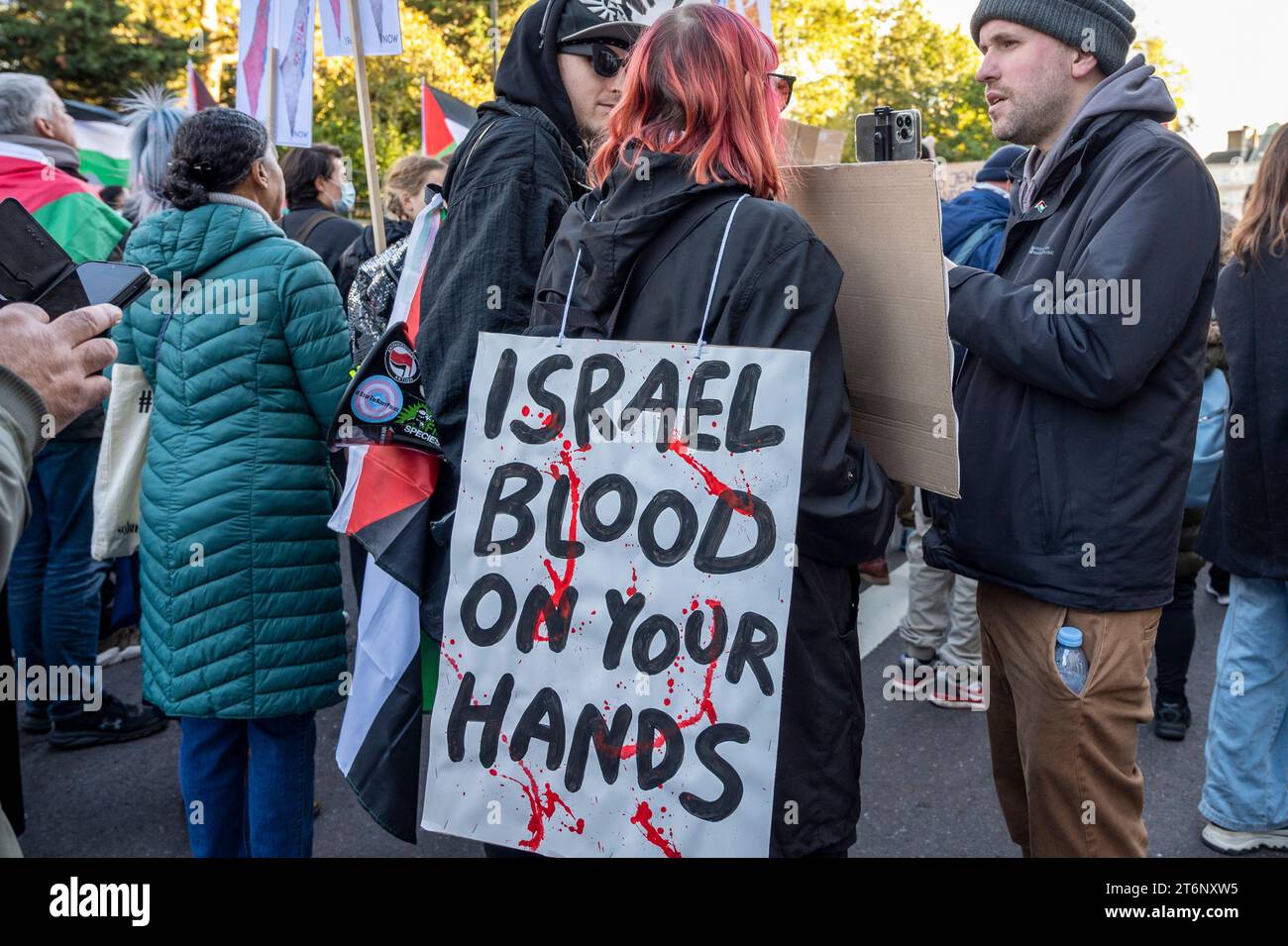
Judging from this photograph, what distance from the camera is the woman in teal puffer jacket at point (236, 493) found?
2.71 m

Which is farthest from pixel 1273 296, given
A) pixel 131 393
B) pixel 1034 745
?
pixel 131 393

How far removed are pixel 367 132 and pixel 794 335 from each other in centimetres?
260

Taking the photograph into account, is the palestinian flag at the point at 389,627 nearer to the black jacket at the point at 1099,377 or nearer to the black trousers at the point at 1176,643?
the black jacket at the point at 1099,377

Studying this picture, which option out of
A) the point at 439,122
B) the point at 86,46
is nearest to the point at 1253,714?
the point at 439,122

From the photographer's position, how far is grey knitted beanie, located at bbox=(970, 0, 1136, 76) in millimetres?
2299

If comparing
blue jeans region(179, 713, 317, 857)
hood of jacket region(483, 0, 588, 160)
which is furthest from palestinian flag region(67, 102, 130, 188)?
hood of jacket region(483, 0, 588, 160)

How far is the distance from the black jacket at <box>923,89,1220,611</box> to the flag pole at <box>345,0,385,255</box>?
89.2 inches

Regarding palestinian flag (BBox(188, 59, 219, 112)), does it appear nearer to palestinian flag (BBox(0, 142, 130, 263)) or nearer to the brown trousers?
palestinian flag (BBox(0, 142, 130, 263))

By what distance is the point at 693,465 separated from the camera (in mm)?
1778

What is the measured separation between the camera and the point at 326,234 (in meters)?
5.26

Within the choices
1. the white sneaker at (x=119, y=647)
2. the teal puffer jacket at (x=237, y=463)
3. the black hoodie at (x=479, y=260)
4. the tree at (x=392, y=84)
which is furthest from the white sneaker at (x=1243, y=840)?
the tree at (x=392, y=84)

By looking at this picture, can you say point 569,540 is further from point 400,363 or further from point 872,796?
point 872,796

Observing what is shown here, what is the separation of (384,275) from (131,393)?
885 mm
